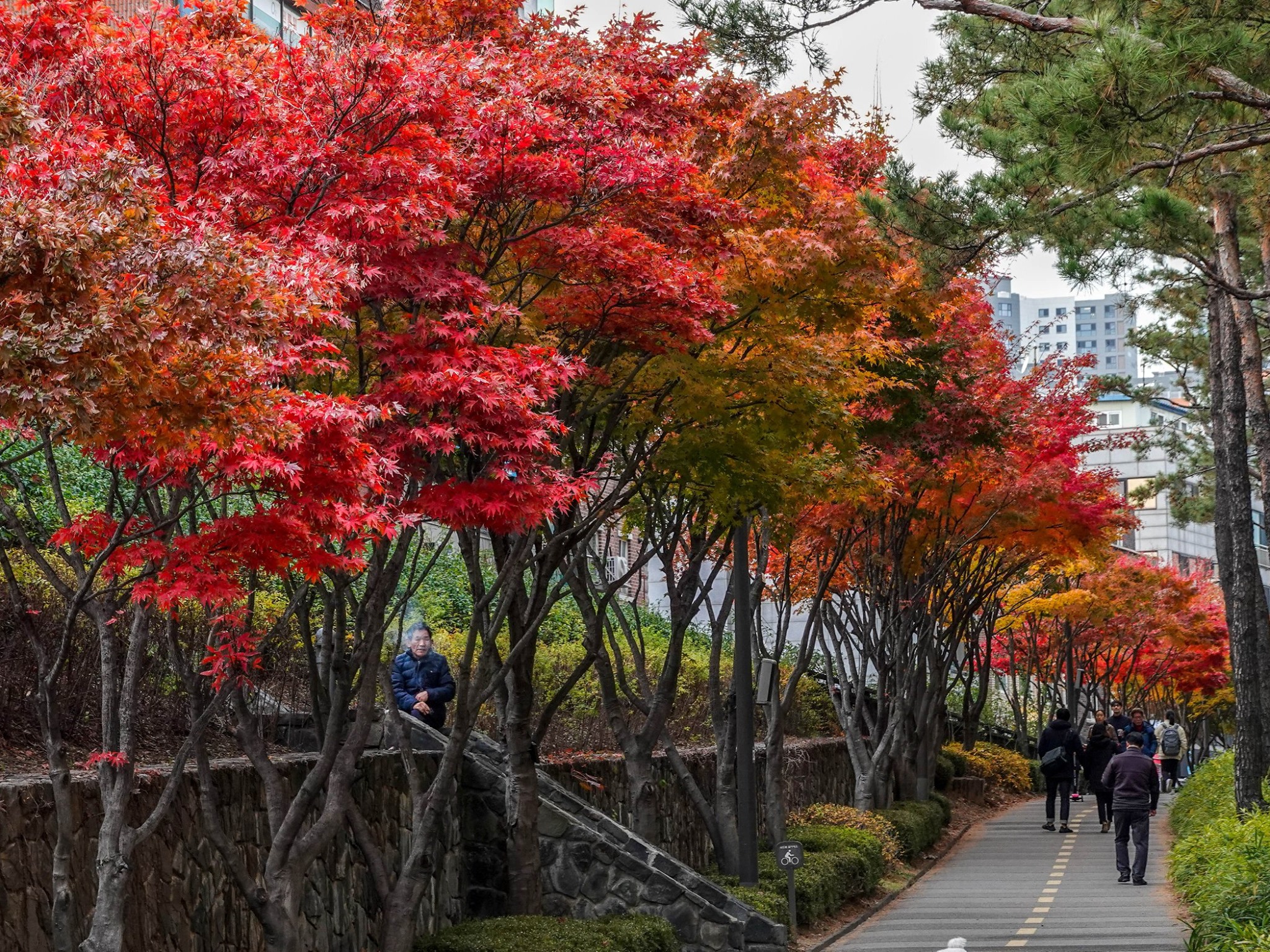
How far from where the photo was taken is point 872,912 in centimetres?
1823

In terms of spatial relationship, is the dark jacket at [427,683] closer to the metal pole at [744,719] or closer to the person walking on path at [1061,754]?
the metal pole at [744,719]

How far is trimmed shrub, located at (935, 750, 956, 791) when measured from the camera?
1350 inches

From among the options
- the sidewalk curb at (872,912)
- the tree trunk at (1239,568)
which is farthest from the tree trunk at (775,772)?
the tree trunk at (1239,568)

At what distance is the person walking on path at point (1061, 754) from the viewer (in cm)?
2622

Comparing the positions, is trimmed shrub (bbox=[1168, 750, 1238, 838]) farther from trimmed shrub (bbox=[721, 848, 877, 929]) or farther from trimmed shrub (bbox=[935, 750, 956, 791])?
trimmed shrub (bbox=[935, 750, 956, 791])

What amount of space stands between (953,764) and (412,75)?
97.0ft

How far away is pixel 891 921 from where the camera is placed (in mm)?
17391

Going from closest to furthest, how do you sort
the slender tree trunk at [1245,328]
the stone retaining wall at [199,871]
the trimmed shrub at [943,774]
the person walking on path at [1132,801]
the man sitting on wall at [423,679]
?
1. the stone retaining wall at [199,871]
2. the man sitting on wall at [423,679]
3. the person walking on path at [1132,801]
4. the slender tree trunk at [1245,328]
5. the trimmed shrub at [943,774]

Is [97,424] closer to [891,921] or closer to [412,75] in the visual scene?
[412,75]

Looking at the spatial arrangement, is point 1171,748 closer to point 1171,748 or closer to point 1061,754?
point 1171,748

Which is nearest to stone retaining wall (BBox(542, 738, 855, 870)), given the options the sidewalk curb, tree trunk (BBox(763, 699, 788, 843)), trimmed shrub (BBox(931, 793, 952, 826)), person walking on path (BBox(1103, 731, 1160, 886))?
tree trunk (BBox(763, 699, 788, 843))

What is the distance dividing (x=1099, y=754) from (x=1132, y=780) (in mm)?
7136

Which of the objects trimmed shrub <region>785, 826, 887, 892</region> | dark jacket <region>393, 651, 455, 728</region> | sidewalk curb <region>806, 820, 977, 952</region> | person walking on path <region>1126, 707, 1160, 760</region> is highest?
dark jacket <region>393, 651, 455, 728</region>

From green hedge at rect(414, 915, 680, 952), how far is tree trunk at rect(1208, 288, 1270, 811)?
1095cm
